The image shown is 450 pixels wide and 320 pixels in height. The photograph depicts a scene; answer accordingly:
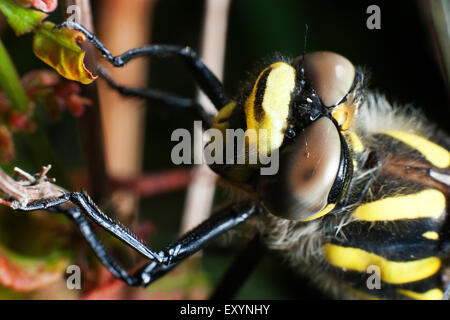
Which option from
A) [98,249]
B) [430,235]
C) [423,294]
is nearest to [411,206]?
[430,235]

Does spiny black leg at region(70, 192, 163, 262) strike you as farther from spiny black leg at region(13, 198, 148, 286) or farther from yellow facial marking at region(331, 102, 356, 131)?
yellow facial marking at region(331, 102, 356, 131)

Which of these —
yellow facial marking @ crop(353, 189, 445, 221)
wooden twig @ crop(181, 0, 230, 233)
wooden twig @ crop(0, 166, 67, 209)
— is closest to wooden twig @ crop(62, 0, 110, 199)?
wooden twig @ crop(0, 166, 67, 209)

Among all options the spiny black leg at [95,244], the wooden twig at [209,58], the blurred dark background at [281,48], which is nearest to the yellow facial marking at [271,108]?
the spiny black leg at [95,244]

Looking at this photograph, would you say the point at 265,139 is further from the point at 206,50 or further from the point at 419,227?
the point at 206,50

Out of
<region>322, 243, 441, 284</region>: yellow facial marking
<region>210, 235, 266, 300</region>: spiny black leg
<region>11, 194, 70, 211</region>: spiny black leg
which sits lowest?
<region>210, 235, 266, 300</region>: spiny black leg

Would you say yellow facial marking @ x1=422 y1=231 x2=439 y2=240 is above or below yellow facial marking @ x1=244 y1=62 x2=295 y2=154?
below

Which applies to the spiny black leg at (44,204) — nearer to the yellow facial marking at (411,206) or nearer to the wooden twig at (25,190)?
the wooden twig at (25,190)
